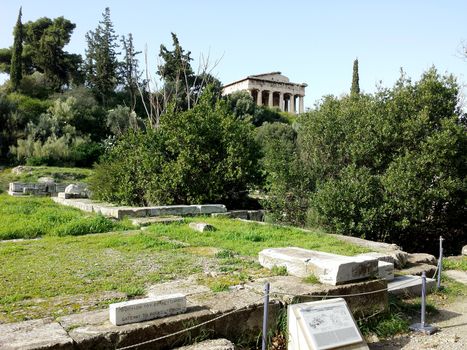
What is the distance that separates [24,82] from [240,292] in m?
41.1

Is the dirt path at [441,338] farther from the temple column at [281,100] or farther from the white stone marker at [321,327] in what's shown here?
the temple column at [281,100]

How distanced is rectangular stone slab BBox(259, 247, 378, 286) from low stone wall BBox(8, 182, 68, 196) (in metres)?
15.0

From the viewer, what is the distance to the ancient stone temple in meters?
66.2

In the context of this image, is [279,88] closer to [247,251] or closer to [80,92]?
[80,92]

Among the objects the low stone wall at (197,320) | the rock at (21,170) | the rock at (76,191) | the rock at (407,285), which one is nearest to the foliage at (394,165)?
the rock at (407,285)

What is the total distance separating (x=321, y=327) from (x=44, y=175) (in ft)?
69.4

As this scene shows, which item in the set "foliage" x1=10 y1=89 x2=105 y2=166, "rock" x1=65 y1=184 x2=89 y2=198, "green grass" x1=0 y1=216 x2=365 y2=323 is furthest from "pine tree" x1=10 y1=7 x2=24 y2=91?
"green grass" x1=0 y1=216 x2=365 y2=323

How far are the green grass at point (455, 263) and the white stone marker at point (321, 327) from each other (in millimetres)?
4714

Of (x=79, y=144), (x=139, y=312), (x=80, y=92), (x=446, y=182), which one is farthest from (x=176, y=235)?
(x=80, y=92)

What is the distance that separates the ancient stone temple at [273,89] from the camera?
66.2 m

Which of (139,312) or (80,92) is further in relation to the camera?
(80,92)

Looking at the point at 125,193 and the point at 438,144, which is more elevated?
the point at 438,144

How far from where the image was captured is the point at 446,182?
10664 millimetres

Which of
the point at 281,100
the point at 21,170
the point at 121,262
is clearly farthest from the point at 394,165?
the point at 281,100
